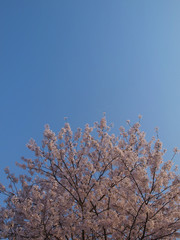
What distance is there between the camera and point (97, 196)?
7781mm

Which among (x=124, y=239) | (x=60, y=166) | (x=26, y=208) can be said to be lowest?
(x=124, y=239)

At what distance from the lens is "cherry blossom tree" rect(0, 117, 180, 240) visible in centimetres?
635

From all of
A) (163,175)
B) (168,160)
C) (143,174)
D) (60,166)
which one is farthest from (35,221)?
(168,160)

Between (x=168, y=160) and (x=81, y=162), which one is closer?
(x=168, y=160)

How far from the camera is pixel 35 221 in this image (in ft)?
20.9

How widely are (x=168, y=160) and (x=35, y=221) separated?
15.2ft

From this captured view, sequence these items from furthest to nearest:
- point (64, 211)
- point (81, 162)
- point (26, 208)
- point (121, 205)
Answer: point (81, 162) < point (64, 211) < point (121, 205) < point (26, 208)

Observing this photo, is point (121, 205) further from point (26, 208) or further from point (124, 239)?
point (26, 208)

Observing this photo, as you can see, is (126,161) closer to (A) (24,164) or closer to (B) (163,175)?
(B) (163,175)

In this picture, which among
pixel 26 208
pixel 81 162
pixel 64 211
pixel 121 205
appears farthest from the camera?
pixel 81 162

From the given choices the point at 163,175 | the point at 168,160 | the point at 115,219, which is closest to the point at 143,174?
the point at 163,175

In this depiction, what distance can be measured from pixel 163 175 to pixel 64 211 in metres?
3.93

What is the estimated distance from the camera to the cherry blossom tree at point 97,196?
20.8ft

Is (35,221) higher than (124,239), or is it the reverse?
(35,221)
